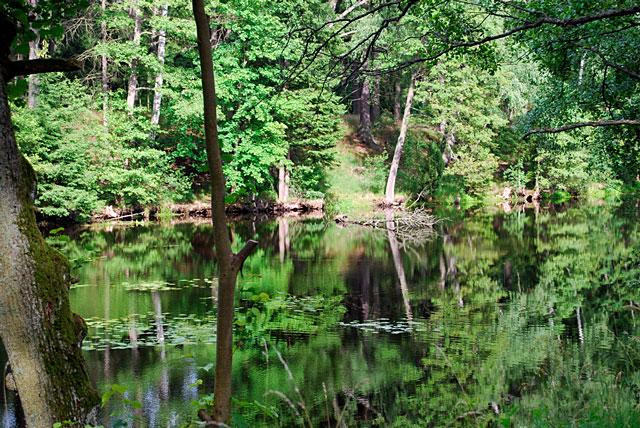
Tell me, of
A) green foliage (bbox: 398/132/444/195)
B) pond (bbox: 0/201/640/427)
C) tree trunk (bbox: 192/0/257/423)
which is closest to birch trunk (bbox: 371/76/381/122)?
green foliage (bbox: 398/132/444/195)

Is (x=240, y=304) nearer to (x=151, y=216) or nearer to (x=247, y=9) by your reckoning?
(x=151, y=216)

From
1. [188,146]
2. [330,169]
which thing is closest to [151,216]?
[188,146]

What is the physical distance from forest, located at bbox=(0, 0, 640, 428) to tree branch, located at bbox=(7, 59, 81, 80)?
0.02 metres

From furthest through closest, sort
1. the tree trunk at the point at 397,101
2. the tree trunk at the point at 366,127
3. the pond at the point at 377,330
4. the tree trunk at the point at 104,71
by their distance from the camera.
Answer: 1. the tree trunk at the point at 397,101
2. the tree trunk at the point at 366,127
3. the tree trunk at the point at 104,71
4. the pond at the point at 377,330

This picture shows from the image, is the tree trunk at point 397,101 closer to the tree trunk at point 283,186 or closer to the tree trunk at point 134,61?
the tree trunk at point 283,186

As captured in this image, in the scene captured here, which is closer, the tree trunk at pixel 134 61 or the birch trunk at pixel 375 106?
the tree trunk at pixel 134 61

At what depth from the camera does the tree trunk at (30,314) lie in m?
4.51

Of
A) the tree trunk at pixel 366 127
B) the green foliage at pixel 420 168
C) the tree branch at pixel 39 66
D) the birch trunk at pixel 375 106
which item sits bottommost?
the tree branch at pixel 39 66

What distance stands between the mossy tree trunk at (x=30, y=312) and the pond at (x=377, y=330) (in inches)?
26.4

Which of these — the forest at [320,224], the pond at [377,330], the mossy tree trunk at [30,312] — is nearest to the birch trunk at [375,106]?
the forest at [320,224]

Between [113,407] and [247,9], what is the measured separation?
26244 millimetres

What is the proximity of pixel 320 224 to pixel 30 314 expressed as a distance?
25.9 meters

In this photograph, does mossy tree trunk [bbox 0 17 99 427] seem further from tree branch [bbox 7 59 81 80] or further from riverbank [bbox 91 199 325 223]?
riverbank [bbox 91 199 325 223]

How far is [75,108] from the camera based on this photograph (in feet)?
93.7
